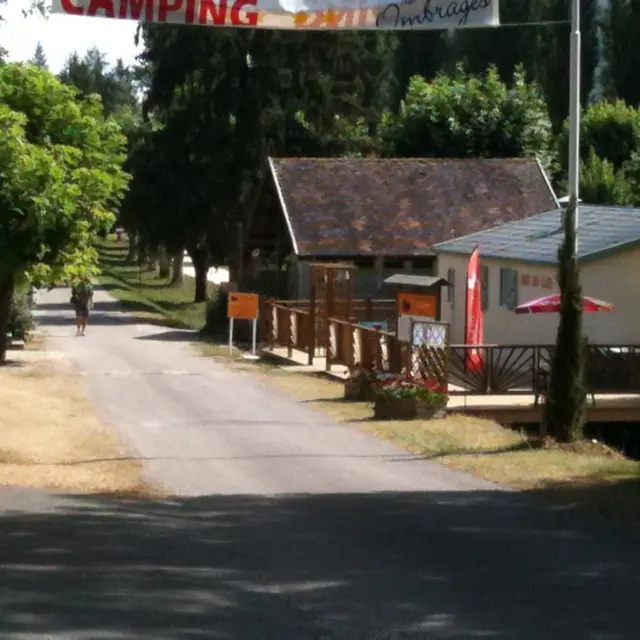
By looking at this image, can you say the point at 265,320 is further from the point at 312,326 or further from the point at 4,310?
the point at 4,310

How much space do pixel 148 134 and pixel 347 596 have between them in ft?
168

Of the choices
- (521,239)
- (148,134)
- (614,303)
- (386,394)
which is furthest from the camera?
(148,134)

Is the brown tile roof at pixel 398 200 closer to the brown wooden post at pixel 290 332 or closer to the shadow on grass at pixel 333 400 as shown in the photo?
the brown wooden post at pixel 290 332

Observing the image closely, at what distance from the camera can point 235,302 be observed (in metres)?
37.1

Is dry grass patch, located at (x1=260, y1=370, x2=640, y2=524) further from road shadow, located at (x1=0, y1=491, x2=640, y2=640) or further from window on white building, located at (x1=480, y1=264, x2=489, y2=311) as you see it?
window on white building, located at (x1=480, y1=264, x2=489, y2=311)

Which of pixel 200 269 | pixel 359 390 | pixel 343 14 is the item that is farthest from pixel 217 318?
pixel 343 14

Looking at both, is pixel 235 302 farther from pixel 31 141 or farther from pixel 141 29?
pixel 141 29

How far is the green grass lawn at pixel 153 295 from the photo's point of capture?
57500 mm

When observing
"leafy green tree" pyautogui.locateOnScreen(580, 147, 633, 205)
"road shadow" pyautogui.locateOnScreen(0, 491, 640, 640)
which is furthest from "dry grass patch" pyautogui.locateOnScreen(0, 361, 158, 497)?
"leafy green tree" pyautogui.locateOnScreen(580, 147, 633, 205)

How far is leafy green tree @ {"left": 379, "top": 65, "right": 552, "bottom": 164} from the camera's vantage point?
2258 inches

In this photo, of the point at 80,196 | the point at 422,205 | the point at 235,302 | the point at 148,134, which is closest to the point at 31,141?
the point at 80,196

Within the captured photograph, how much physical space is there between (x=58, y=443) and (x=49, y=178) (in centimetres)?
1455

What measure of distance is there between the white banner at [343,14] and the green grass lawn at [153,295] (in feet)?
122

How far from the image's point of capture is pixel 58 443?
20188mm
